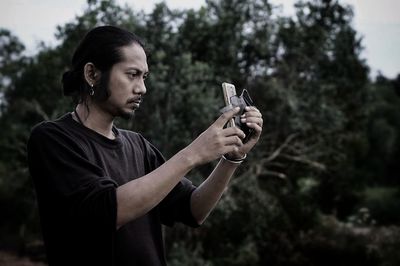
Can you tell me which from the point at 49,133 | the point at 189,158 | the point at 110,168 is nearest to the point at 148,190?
the point at 189,158

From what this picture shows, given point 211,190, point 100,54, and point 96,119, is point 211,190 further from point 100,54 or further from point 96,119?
point 100,54

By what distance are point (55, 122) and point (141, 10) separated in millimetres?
8256

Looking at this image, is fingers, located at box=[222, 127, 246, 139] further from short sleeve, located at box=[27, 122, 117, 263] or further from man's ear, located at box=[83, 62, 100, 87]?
man's ear, located at box=[83, 62, 100, 87]

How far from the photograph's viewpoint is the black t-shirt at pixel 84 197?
5.46 ft

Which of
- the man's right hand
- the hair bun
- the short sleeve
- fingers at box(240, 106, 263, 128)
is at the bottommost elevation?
the short sleeve

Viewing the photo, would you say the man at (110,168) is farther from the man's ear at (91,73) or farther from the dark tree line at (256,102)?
the dark tree line at (256,102)

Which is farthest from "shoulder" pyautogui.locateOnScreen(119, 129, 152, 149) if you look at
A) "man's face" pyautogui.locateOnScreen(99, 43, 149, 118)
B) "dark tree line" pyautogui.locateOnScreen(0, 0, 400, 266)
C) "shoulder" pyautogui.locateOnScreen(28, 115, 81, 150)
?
"dark tree line" pyautogui.locateOnScreen(0, 0, 400, 266)

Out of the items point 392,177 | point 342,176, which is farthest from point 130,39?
point 392,177

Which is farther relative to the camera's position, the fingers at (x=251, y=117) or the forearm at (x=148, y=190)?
the fingers at (x=251, y=117)

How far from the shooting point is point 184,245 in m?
10.7

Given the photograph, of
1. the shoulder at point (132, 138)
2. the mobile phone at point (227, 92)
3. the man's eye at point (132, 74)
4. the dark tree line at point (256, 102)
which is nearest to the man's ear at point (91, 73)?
the man's eye at point (132, 74)

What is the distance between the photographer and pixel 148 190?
1.66 meters

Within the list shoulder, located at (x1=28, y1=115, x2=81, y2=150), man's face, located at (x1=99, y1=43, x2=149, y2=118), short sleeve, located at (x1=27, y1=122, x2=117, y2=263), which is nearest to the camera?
short sleeve, located at (x1=27, y1=122, x2=117, y2=263)

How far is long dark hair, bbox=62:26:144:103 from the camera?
189 cm
